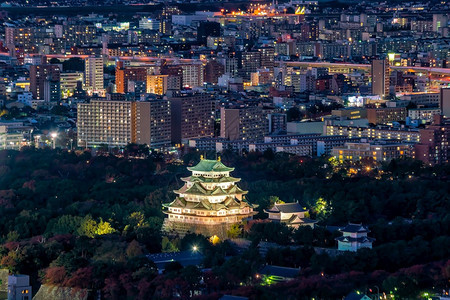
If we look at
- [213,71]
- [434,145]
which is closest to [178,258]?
[434,145]

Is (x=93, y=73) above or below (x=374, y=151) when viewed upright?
above

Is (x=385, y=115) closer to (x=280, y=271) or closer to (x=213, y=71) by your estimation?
(x=213, y=71)

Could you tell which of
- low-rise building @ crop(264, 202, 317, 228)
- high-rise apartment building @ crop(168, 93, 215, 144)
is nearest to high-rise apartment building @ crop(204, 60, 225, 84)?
high-rise apartment building @ crop(168, 93, 215, 144)

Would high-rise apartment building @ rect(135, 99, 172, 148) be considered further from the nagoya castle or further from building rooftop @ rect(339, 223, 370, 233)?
building rooftop @ rect(339, 223, 370, 233)

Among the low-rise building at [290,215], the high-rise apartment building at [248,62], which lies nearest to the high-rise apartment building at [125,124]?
the low-rise building at [290,215]

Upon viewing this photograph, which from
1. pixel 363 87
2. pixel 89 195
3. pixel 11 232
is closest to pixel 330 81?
pixel 363 87

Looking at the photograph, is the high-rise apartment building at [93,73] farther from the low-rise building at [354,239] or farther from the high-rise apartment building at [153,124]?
the low-rise building at [354,239]
